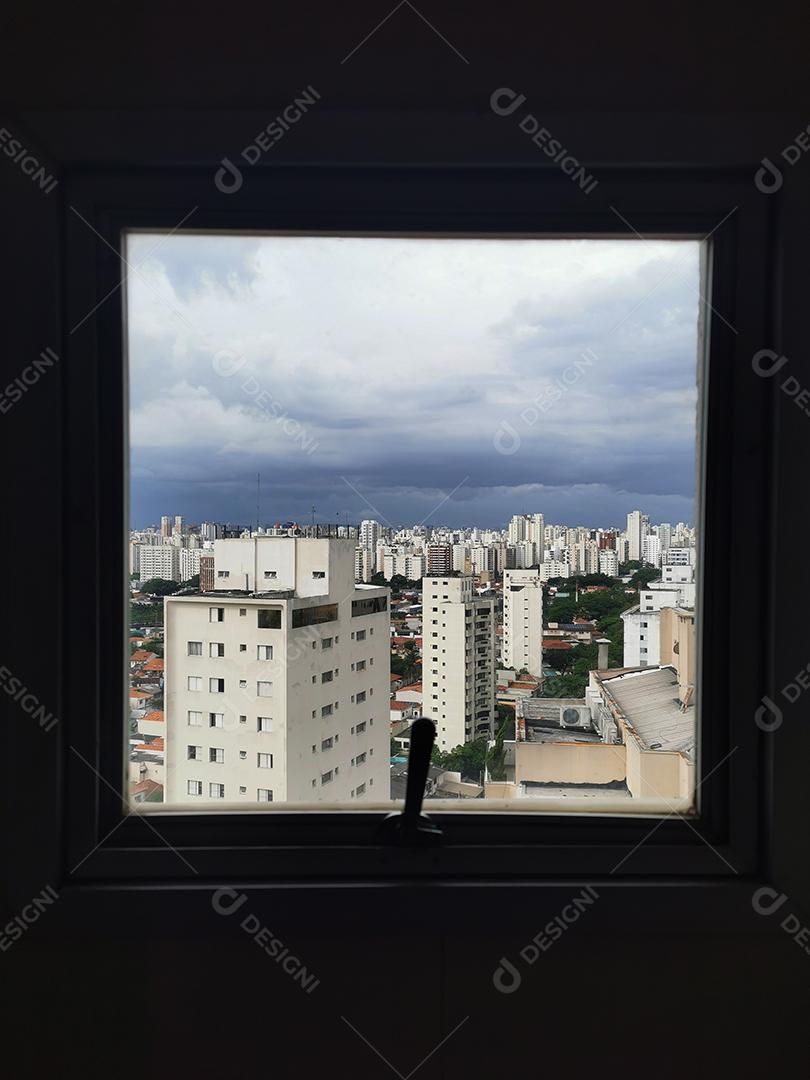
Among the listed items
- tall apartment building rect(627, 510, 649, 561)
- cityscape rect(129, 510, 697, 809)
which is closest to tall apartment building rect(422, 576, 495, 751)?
cityscape rect(129, 510, 697, 809)

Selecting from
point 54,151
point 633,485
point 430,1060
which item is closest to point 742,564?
point 633,485

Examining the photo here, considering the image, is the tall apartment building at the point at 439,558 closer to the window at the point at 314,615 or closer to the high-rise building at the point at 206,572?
the window at the point at 314,615

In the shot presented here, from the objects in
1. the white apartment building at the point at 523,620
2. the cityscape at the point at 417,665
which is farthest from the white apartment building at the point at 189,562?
the white apartment building at the point at 523,620

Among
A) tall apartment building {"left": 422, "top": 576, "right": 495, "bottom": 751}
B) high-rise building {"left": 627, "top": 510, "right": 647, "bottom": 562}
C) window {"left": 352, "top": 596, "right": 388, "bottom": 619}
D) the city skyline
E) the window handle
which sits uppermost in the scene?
the city skyline

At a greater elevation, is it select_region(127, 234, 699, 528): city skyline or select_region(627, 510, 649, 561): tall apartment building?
select_region(127, 234, 699, 528): city skyline

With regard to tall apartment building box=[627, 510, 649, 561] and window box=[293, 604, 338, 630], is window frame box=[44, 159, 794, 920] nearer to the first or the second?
tall apartment building box=[627, 510, 649, 561]

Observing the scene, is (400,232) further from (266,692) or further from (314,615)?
(266,692)
